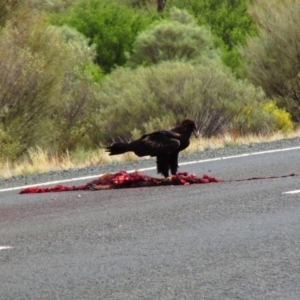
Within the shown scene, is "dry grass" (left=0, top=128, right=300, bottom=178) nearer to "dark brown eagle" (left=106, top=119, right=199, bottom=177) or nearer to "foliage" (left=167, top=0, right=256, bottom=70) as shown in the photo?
"dark brown eagle" (left=106, top=119, right=199, bottom=177)

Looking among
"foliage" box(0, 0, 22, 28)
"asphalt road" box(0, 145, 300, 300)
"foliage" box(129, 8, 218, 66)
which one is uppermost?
"foliage" box(0, 0, 22, 28)

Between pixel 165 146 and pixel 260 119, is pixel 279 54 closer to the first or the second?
pixel 260 119

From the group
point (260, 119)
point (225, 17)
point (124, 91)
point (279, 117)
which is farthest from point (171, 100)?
point (225, 17)

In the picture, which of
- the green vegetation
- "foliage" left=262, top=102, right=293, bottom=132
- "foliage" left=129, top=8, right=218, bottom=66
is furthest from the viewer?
"foliage" left=129, top=8, right=218, bottom=66

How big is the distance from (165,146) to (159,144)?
0.08 m

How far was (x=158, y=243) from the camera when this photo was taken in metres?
6.71

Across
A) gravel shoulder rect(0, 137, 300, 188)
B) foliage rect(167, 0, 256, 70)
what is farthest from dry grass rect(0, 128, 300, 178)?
foliage rect(167, 0, 256, 70)

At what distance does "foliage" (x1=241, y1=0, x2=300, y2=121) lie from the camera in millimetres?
28688

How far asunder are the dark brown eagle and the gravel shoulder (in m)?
1.95

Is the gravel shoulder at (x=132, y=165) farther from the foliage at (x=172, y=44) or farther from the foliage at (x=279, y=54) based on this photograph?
the foliage at (x=172, y=44)

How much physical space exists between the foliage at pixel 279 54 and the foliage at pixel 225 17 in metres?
12.1

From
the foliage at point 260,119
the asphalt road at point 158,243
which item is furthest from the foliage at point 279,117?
the asphalt road at point 158,243

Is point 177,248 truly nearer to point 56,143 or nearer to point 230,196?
point 230,196

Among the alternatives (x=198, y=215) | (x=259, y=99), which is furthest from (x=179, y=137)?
(x=259, y=99)
